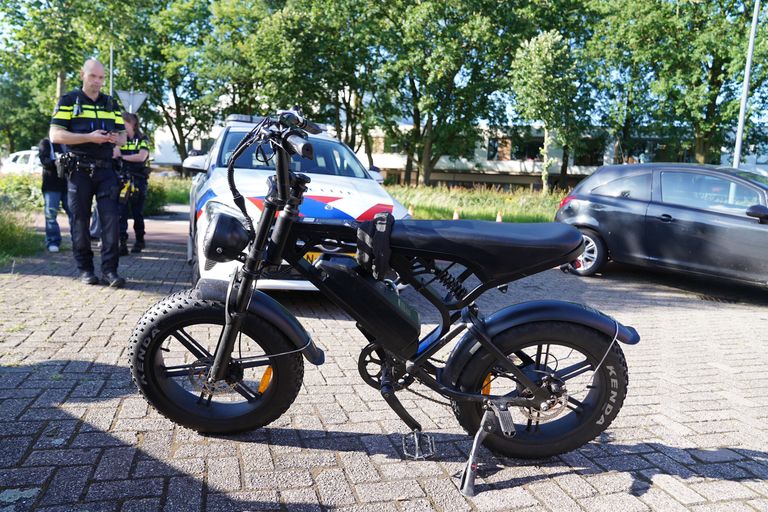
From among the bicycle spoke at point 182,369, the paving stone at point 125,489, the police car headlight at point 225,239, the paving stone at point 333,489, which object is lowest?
the paving stone at point 333,489

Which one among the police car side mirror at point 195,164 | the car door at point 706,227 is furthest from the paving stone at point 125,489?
the car door at point 706,227

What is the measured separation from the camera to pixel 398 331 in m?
2.62

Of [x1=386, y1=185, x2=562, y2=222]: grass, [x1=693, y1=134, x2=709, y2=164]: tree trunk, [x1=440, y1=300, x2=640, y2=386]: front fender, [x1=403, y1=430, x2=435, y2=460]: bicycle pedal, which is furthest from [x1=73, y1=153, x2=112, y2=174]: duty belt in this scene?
[x1=693, y1=134, x2=709, y2=164]: tree trunk

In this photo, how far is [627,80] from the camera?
36219mm

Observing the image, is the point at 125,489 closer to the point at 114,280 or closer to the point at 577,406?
the point at 577,406

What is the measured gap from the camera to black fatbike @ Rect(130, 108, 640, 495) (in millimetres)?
2502

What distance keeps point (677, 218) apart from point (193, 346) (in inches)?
264

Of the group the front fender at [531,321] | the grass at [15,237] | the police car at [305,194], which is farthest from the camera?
the grass at [15,237]

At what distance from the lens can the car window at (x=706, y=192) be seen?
7.28m

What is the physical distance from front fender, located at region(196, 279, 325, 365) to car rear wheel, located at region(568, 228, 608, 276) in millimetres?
6534

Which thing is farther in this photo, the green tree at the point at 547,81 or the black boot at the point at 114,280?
the green tree at the point at 547,81

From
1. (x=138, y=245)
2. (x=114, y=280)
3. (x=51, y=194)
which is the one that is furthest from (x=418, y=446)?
(x=51, y=194)

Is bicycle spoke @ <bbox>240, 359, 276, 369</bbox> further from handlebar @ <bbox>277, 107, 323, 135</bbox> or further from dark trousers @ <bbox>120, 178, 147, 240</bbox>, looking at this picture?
dark trousers @ <bbox>120, 178, 147, 240</bbox>

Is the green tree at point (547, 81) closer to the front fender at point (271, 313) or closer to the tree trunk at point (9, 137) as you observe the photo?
the front fender at point (271, 313)
